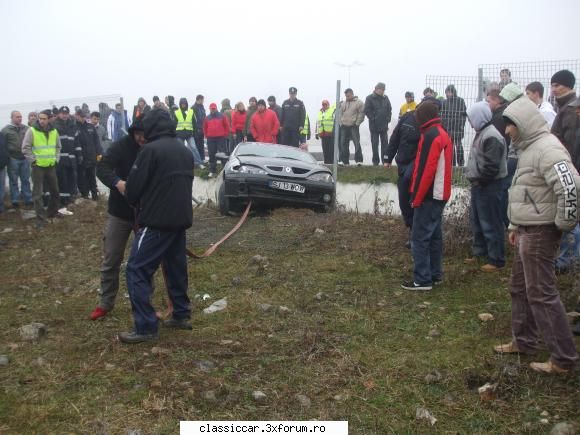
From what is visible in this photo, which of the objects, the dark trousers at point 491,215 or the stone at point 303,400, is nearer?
the stone at point 303,400

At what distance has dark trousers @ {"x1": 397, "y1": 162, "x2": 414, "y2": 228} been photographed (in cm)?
773

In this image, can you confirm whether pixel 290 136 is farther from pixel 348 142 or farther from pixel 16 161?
pixel 16 161

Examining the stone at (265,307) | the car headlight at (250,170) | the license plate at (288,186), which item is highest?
the car headlight at (250,170)

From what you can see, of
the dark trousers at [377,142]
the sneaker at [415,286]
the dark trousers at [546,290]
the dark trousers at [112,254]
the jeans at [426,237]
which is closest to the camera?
the dark trousers at [546,290]

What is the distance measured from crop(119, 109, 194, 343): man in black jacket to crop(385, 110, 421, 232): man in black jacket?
337 cm

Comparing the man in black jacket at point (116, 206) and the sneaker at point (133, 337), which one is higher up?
the man in black jacket at point (116, 206)

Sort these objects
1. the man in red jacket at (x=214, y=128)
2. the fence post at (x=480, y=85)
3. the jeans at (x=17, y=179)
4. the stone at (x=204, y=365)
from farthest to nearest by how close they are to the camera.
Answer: the man in red jacket at (x=214, y=128) < the jeans at (x=17, y=179) < the fence post at (x=480, y=85) < the stone at (x=204, y=365)

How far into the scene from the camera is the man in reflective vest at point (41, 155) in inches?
468

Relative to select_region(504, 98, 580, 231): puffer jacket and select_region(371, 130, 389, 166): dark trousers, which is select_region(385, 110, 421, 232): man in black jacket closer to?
select_region(504, 98, 580, 231): puffer jacket

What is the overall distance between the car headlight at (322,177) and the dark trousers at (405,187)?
261 centimetres

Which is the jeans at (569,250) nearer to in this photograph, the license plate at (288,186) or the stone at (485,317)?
the stone at (485,317)

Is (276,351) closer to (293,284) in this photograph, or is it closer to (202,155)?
(293,284)

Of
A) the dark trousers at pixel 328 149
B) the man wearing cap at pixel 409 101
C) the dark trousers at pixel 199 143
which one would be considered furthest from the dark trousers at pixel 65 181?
the man wearing cap at pixel 409 101

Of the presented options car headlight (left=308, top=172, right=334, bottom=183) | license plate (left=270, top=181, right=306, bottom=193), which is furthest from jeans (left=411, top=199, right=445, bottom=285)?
car headlight (left=308, top=172, right=334, bottom=183)
